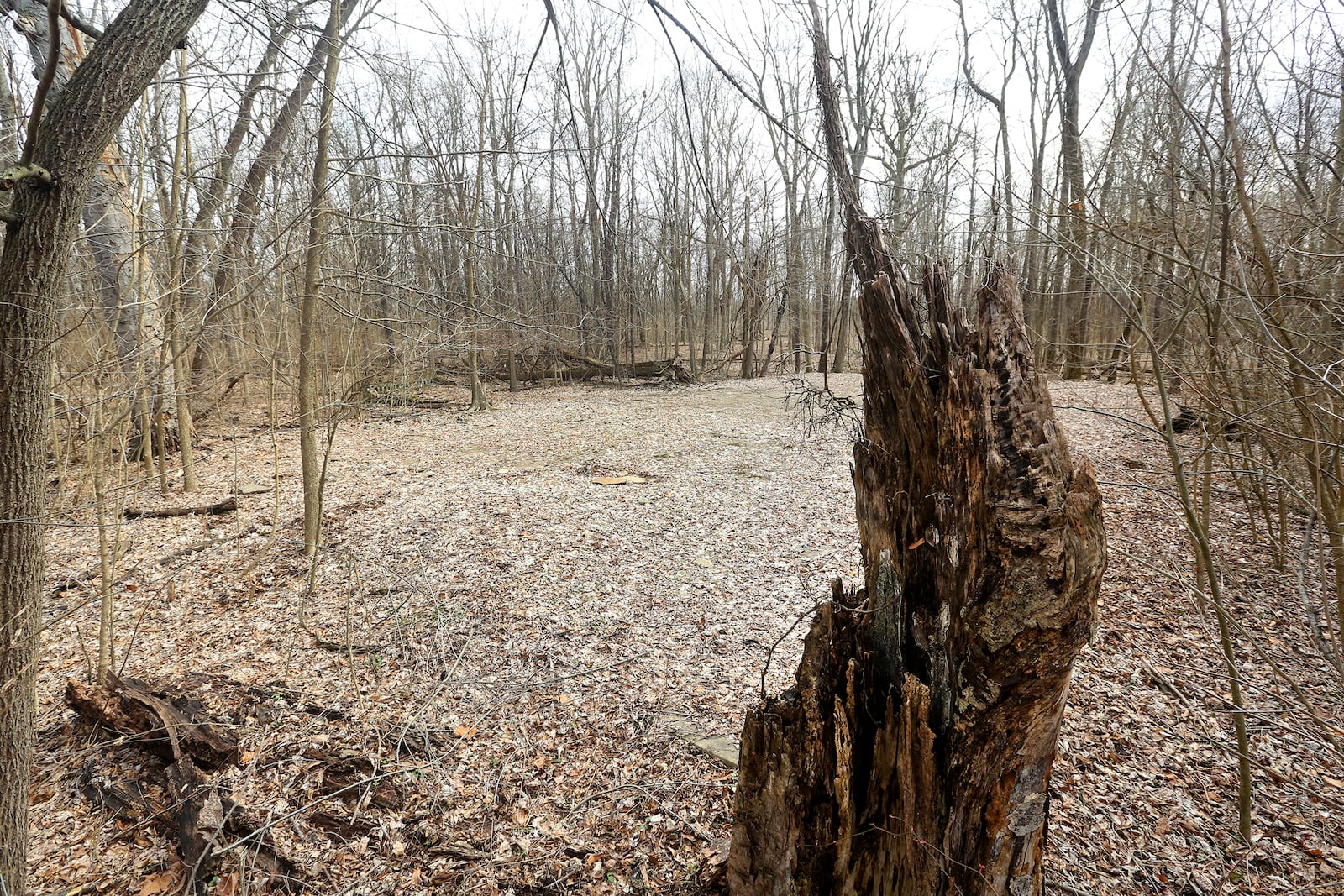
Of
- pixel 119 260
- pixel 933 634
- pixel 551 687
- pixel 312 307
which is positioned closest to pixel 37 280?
pixel 933 634

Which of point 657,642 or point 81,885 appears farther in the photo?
point 657,642

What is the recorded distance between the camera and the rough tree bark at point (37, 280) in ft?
5.06

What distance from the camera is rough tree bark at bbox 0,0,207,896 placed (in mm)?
1541

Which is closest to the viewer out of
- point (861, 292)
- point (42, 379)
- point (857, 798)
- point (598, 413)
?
point (42, 379)

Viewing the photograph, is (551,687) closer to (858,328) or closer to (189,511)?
(858,328)

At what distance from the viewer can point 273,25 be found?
1977mm

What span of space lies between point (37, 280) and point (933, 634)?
2.51 meters

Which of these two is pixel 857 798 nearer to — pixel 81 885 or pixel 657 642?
pixel 657 642

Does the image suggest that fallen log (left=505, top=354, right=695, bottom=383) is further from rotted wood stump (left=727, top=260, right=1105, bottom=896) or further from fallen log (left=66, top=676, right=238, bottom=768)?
rotted wood stump (left=727, top=260, right=1105, bottom=896)

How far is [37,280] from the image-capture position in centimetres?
157

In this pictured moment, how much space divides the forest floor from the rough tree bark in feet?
4.47

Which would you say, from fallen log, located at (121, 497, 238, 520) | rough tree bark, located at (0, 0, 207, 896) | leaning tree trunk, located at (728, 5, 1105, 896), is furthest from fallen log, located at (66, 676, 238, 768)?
fallen log, located at (121, 497, 238, 520)

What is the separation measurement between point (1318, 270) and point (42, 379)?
14.5ft

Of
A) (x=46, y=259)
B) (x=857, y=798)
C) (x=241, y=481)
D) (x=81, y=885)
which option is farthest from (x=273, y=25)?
(x=241, y=481)
